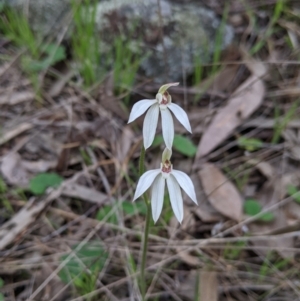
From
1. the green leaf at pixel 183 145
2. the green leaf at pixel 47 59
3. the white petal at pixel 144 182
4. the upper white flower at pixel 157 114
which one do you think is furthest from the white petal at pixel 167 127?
the green leaf at pixel 47 59

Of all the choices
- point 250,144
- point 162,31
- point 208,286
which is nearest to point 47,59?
point 162,31

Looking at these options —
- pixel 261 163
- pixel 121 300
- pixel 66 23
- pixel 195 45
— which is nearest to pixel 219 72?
pixel 195 45

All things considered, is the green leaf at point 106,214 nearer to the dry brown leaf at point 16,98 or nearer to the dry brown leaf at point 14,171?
the dry brown leaf at point 14,171

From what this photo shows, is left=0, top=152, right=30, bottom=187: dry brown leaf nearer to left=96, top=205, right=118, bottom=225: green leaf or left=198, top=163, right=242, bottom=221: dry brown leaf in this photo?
left=96, top=205, right=118, bottom=225: green leaf

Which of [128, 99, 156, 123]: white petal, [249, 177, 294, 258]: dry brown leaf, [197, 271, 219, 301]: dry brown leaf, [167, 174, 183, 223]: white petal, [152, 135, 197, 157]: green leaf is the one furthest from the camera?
[152, 135, 197, 157]: green leaf

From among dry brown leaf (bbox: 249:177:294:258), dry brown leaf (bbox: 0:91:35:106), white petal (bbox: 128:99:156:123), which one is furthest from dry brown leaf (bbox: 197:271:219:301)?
dry brown leaf (bbox: 0:91:35:106)

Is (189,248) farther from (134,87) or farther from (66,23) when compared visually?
(66,23)

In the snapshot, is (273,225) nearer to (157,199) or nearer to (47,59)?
(157,199)
